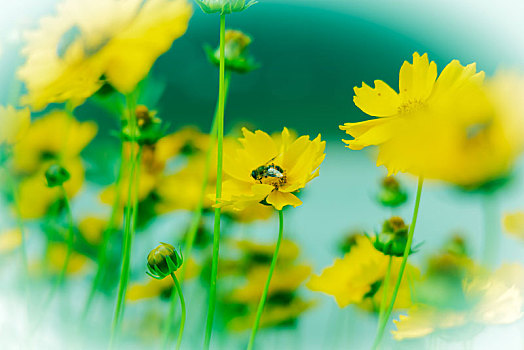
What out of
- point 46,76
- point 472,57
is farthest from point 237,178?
point 472,57

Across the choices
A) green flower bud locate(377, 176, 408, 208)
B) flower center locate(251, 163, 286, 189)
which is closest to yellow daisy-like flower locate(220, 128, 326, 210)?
flower center locate(251, 163, 286, 189)

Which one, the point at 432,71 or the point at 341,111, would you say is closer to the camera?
the point at 432,71

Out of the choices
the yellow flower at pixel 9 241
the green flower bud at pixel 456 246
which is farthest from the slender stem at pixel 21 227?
the green flower bud at pixel 456 246

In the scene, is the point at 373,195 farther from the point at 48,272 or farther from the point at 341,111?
the point at 48,272

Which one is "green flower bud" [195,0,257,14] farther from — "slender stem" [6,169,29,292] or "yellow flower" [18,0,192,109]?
"slender stem" [6,169,29,292]

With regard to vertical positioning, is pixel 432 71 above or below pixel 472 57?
below

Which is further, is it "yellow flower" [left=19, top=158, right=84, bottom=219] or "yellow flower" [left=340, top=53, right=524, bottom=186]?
"yellow flower" [left=19, top=158, right=84, bottom=219]

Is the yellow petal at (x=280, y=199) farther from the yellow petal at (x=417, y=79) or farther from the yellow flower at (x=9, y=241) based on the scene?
the yellow flower at (x=9, y=241)
